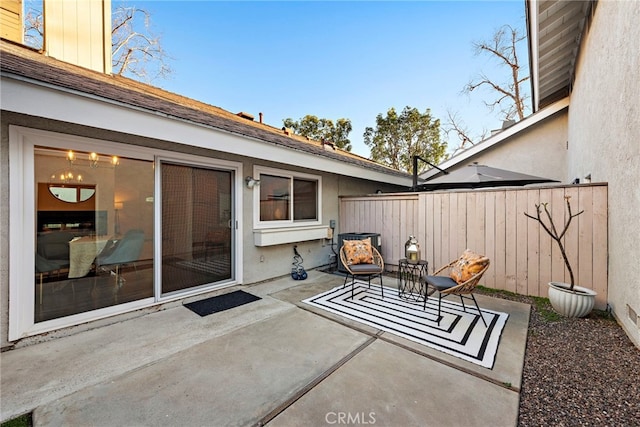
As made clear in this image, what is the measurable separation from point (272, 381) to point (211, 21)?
9365 millimetres

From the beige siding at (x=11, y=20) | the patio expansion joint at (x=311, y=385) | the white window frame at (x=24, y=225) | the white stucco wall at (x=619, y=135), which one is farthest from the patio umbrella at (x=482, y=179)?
the beige siding at (x=11, y=20)

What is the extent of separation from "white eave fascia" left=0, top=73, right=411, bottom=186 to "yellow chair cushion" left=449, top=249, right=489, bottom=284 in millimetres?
3464

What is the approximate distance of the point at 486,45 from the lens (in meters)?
13.1

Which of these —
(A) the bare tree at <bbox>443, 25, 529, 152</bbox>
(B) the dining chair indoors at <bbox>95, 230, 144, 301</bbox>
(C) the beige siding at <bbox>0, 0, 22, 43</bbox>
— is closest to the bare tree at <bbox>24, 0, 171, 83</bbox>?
(C) the beige siding at <bbox>0, 0, 22, 43</bbox>

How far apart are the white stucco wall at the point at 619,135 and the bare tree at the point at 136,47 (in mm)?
11723

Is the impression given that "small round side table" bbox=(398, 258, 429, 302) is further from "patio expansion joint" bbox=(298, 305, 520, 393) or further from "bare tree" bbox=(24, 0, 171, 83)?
"bare tree" bbox=(24, 0, 171, 83)

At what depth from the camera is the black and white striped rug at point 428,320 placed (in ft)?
9.35

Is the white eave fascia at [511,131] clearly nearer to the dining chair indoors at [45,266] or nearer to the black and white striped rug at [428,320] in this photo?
the black and white striped rug at [428,320]

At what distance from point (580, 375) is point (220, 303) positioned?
4352 mm

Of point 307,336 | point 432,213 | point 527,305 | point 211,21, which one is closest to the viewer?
point 307,336

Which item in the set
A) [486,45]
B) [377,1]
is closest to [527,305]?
[377,1]

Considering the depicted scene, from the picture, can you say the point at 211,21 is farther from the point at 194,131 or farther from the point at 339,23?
the point at 194,131

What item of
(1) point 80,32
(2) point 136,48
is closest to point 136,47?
(2) point 136,48

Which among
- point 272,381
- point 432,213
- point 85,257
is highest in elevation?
point 432,213
